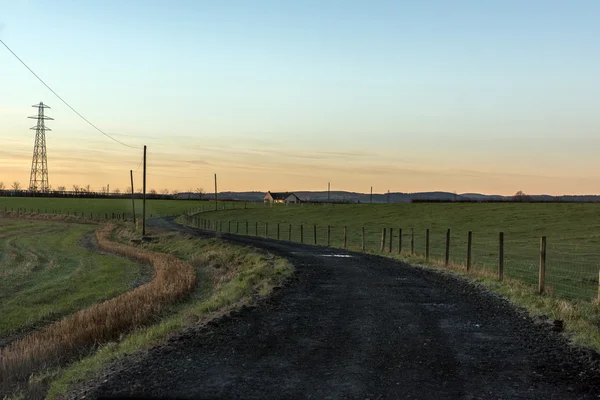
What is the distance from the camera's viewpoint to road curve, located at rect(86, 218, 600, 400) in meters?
6.55

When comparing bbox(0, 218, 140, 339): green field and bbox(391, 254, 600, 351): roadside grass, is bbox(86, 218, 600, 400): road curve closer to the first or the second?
bbox(391, 254, 600, 351): roadside grass

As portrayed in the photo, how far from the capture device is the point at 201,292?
1855 centimetres

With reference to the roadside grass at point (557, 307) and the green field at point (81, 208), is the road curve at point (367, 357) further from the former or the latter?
the green field at point (81, 208)

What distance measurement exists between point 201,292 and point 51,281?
8971 millimetres

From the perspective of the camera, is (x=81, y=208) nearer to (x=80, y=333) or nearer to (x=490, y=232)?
(x=490, y=232)

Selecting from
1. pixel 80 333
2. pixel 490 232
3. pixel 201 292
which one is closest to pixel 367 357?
pixel 80 333

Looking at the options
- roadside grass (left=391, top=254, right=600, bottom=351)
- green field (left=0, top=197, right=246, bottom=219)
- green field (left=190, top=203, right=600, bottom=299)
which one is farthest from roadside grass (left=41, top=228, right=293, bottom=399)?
green field (left=0, top=197, right=246, bottom=219)

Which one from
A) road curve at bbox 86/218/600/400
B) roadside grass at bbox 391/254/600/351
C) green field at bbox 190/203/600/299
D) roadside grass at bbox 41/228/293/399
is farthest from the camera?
green field at bbox 190/203/600/299

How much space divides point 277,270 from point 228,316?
26.7ft

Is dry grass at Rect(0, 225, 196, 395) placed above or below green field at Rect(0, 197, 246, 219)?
above

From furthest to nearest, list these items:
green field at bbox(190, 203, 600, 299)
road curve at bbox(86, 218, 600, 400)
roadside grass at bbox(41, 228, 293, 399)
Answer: green field at bbox(190, 203, 600, 299)
roadside grass at bbox(41, 228, 293, 399)
road curve at bbox(86, 218, 600, 400)

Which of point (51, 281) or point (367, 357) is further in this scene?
point (51, 281)

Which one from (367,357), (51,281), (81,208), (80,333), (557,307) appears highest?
(557,307)

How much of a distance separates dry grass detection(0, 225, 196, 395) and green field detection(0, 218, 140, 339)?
110 inches
